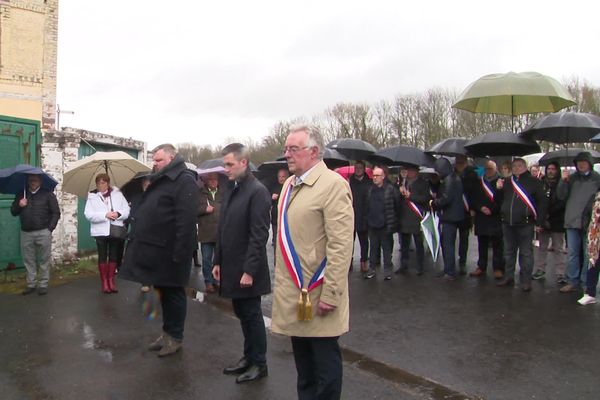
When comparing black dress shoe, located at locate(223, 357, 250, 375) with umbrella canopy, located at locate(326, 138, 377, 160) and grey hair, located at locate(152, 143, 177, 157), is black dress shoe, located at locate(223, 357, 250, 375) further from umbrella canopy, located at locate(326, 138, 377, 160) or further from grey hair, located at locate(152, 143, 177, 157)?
umbrella canopy, located at locate(326, 138, 377, 160)

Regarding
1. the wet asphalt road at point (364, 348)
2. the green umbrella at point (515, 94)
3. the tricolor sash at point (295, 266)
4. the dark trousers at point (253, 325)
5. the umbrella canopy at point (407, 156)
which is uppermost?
the green umbrella at point (515, 94)

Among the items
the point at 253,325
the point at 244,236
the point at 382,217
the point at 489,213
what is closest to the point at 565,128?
the point at 489,213

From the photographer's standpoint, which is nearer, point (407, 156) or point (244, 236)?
point (244, 236)

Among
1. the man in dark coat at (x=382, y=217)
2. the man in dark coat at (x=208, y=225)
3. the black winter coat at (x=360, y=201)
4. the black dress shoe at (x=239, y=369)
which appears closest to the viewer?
the black dress shoe at (x=239, y=369)

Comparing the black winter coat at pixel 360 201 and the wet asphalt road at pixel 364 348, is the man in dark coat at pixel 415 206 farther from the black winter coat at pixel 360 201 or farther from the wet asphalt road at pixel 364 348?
the wet asphalt road at pixel 364 348

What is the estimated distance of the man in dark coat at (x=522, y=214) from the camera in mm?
7105

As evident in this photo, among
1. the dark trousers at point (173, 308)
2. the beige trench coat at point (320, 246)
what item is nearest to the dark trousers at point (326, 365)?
the beige trench coat at point (320, 246)

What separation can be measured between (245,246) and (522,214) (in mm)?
4478

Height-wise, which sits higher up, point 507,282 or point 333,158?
point 333,158

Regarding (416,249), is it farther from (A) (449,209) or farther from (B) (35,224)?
(B) (35,224)

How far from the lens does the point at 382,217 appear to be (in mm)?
8391

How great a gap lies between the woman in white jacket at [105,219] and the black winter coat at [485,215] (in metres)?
5.38

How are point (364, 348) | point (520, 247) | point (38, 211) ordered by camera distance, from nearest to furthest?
point (364, 348) < point (520, 247) < point (38, 211)

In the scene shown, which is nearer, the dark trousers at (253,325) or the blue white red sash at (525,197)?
the dark trousers at (253,325)
